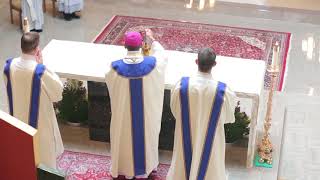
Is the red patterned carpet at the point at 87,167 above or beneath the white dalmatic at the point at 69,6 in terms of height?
beneath

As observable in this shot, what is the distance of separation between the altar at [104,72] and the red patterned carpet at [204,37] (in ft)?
6.97

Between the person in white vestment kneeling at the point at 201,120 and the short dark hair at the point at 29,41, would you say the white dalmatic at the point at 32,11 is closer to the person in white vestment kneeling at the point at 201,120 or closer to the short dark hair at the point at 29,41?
the short dark hair at the point at 29,41

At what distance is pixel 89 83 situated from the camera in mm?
5723

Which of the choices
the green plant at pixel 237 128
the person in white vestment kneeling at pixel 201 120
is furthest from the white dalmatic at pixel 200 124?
the green plant at pixel 237 128

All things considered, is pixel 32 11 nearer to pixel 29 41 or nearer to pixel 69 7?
pixel 69 7

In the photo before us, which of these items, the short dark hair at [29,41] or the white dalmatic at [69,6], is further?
the white dalmatic at [69,6]

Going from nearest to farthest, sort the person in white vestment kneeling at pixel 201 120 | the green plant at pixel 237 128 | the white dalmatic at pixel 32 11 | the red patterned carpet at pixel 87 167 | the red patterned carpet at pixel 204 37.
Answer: the person in white vestment kneeling at pixel 201 120 < the red patterned carpet at pixel 87 167 < the green plant at pixel 237 128 < the red patterned carpet at pixel 204 37 < the white dalmatic at pixel 32 11

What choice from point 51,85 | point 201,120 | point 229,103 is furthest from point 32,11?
point 229,103

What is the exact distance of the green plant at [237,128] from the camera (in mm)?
5773

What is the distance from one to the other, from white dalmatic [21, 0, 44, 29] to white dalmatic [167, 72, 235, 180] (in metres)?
4.29

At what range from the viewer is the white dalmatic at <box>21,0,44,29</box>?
8438 mm

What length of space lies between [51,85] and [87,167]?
0.98 meters

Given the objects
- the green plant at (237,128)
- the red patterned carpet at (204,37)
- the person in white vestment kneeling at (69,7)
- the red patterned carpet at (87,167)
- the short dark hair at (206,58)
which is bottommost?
the red patterned carpet at (87,167)

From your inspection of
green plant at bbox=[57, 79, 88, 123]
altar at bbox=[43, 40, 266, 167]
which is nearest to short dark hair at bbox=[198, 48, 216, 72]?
altar at bbox=[43, 40, 266, 167]
